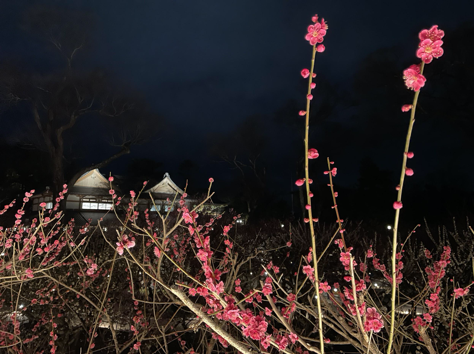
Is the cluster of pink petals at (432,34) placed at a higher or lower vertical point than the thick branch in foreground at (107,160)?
higher

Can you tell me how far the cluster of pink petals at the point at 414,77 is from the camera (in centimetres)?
79

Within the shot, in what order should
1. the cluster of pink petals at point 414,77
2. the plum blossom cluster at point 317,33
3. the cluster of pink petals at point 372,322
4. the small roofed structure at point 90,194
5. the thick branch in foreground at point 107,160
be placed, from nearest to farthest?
1. the cluster of pink petals at point 414,77
2. the plum blossom cluster at point 317,33
3. the cluster of pink petals at point 372,322
4. the thick branch in foreground at point 107,160
5. the small roofed structure at point 90,194

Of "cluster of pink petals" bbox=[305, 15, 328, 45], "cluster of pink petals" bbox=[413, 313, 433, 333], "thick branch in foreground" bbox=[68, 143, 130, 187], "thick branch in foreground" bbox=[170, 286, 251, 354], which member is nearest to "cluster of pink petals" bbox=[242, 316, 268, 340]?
"thick branch in foreground" bbox=[170, 286, 251, 354]

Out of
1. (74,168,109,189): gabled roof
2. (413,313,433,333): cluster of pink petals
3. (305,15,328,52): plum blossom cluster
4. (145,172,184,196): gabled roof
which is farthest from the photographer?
(145,172,184,196): gabled roof

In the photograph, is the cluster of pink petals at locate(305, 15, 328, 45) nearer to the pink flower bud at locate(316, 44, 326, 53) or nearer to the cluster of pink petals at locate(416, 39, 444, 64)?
the pink flower bud at locate(316, 44, 326, 53)

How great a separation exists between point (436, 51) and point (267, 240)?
252 inches

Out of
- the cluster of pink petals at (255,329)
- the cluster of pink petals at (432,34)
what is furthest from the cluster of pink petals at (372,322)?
the cluster of pink petals at (432,34)

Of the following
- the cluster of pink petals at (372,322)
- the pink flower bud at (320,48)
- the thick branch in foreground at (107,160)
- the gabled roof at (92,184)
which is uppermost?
the pink flower bud at (320,48)

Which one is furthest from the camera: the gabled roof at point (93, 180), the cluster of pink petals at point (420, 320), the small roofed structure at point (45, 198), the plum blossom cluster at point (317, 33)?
the gabled roof at point (93, 180)

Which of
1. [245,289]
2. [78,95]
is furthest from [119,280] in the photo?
[78,95]

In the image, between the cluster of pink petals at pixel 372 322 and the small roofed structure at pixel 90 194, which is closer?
the cluster of pink petals at pixel 372 322

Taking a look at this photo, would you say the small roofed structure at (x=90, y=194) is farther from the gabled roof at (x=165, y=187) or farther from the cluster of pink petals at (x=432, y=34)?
the cluster of pink petals at (x=432, y=34)

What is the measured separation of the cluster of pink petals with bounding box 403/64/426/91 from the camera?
0.79 meters

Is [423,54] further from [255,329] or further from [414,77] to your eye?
[255,329]
